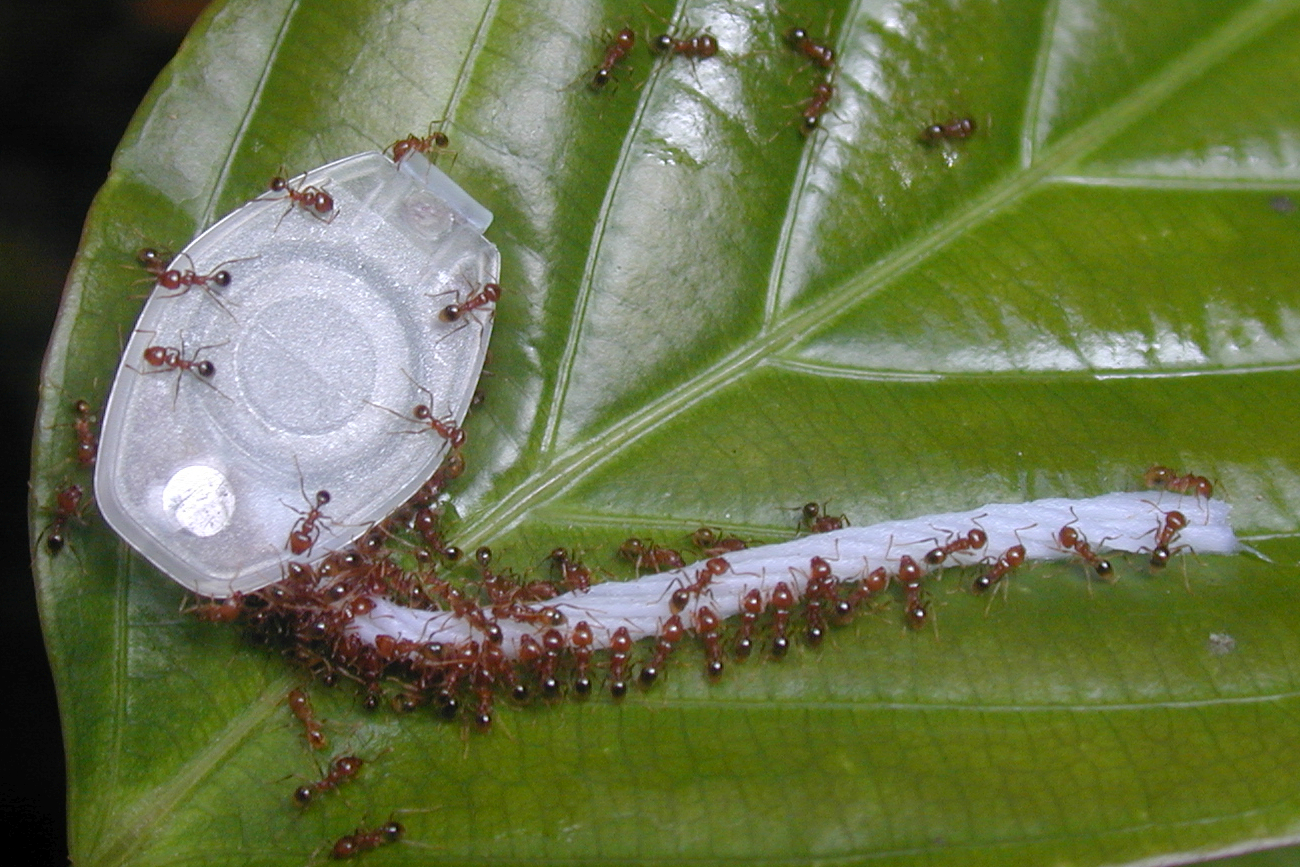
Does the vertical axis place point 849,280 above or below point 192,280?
above

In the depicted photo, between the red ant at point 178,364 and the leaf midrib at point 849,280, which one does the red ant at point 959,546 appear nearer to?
the leaf midrib at point 849,280

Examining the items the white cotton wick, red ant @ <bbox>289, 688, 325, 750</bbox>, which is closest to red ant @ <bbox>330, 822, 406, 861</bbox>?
red ant @ <bbox>289, 688, 325, 750</bbox>

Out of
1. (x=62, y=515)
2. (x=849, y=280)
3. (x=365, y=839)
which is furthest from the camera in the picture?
(x=849, y=280)

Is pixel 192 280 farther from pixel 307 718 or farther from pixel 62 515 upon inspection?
pixel 307 718

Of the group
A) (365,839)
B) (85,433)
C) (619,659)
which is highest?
(85,433)

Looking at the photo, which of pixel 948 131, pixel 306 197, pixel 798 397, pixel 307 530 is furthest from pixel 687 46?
pixel 307 530

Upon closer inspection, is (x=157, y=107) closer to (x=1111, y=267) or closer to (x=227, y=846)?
(x=227, y=846)

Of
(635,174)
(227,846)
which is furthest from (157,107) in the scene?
(227,846)
